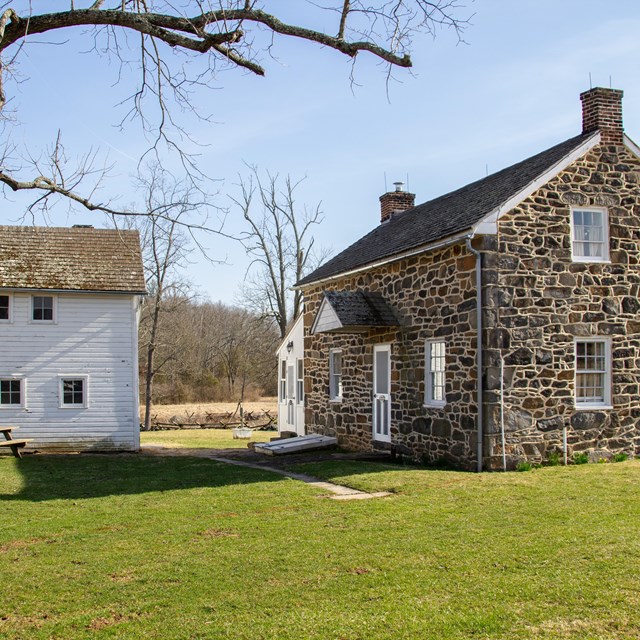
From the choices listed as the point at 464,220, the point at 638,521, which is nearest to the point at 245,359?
the point at 464,220

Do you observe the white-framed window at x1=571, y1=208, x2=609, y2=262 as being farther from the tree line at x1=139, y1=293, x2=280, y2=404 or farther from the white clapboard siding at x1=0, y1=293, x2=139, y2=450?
the tree line at x1=139, y1=293, x2=280, y2=404

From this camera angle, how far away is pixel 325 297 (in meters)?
18.4

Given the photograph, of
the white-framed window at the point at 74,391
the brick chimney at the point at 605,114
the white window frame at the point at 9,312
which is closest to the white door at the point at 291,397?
the white-framed window at the point at 74,391

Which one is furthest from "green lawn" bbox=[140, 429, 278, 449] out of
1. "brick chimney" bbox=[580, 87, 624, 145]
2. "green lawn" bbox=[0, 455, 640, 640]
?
"brick chimney" bbox=[580, 87, 624, 145]

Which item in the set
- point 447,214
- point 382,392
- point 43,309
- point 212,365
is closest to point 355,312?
point 382,392

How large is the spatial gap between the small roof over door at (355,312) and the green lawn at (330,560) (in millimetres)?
4825

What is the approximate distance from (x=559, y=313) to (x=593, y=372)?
58.7 inches

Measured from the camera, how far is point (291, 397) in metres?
26.0

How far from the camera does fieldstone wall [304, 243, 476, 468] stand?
14727mm

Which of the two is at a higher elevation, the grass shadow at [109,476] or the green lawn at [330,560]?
the green lawn at [330,560]

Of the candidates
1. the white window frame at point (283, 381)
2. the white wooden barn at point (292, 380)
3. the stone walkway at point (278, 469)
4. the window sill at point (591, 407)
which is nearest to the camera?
the stone walkway at point (278, 469)

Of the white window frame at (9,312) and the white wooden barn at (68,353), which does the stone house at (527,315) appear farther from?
the white window frame at (9,312)

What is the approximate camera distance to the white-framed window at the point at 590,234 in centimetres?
1551

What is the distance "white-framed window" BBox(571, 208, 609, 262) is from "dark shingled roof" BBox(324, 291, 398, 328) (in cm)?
433
